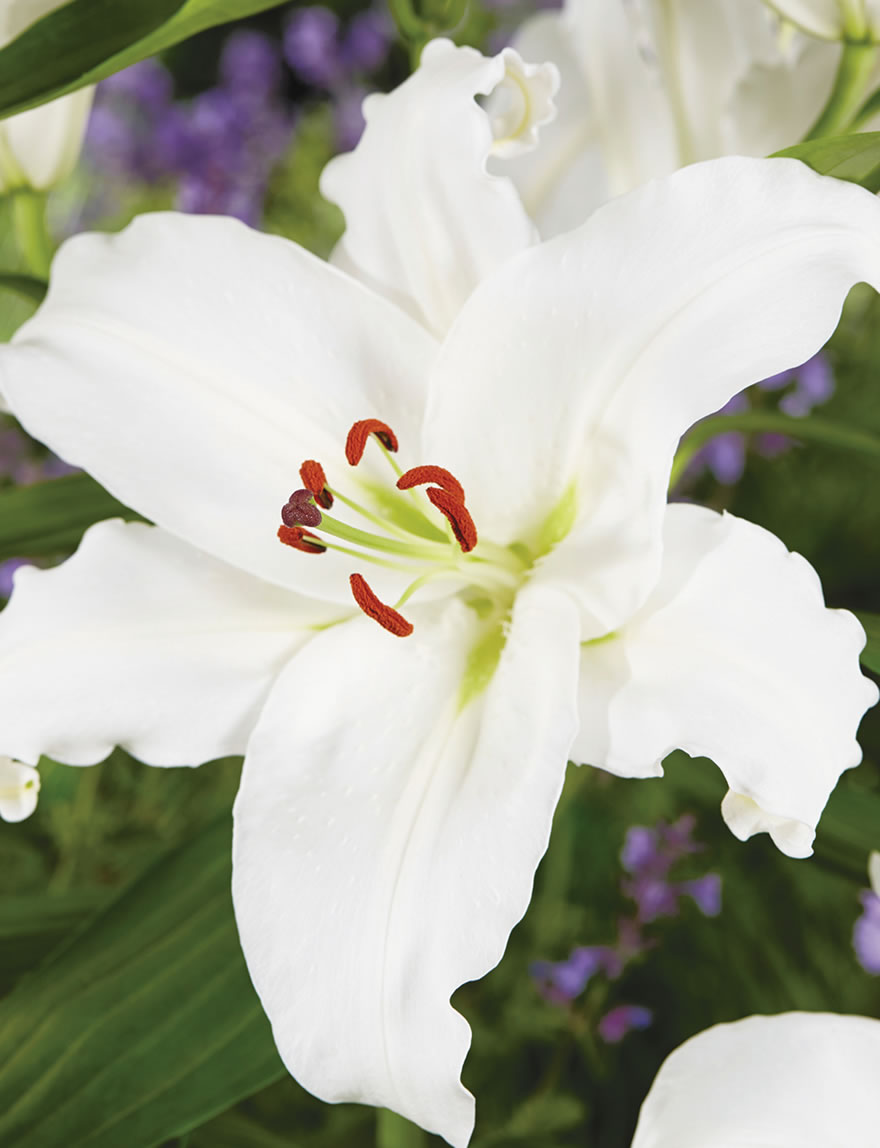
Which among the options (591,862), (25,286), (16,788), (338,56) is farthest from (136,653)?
(338,56)

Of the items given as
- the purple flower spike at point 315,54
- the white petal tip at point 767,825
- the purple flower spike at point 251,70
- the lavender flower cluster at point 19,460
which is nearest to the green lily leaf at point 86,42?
the white petal tip at point 767,825

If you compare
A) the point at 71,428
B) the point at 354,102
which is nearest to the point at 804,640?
the point at 71,428

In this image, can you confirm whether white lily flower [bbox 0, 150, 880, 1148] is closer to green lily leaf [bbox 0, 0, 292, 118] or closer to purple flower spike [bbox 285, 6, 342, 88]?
green lily leaf [bbox 0, 0, 292, 118]

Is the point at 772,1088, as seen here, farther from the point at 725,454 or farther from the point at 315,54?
the point at 315,54

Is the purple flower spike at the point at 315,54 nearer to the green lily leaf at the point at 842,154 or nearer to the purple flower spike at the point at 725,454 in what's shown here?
the purple flower spike at the point at 725,454

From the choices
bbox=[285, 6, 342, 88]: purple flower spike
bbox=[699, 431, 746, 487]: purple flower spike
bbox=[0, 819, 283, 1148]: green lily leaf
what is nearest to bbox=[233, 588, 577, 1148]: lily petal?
bbox=[0, 819, 283, 1148]: green lily leaf
